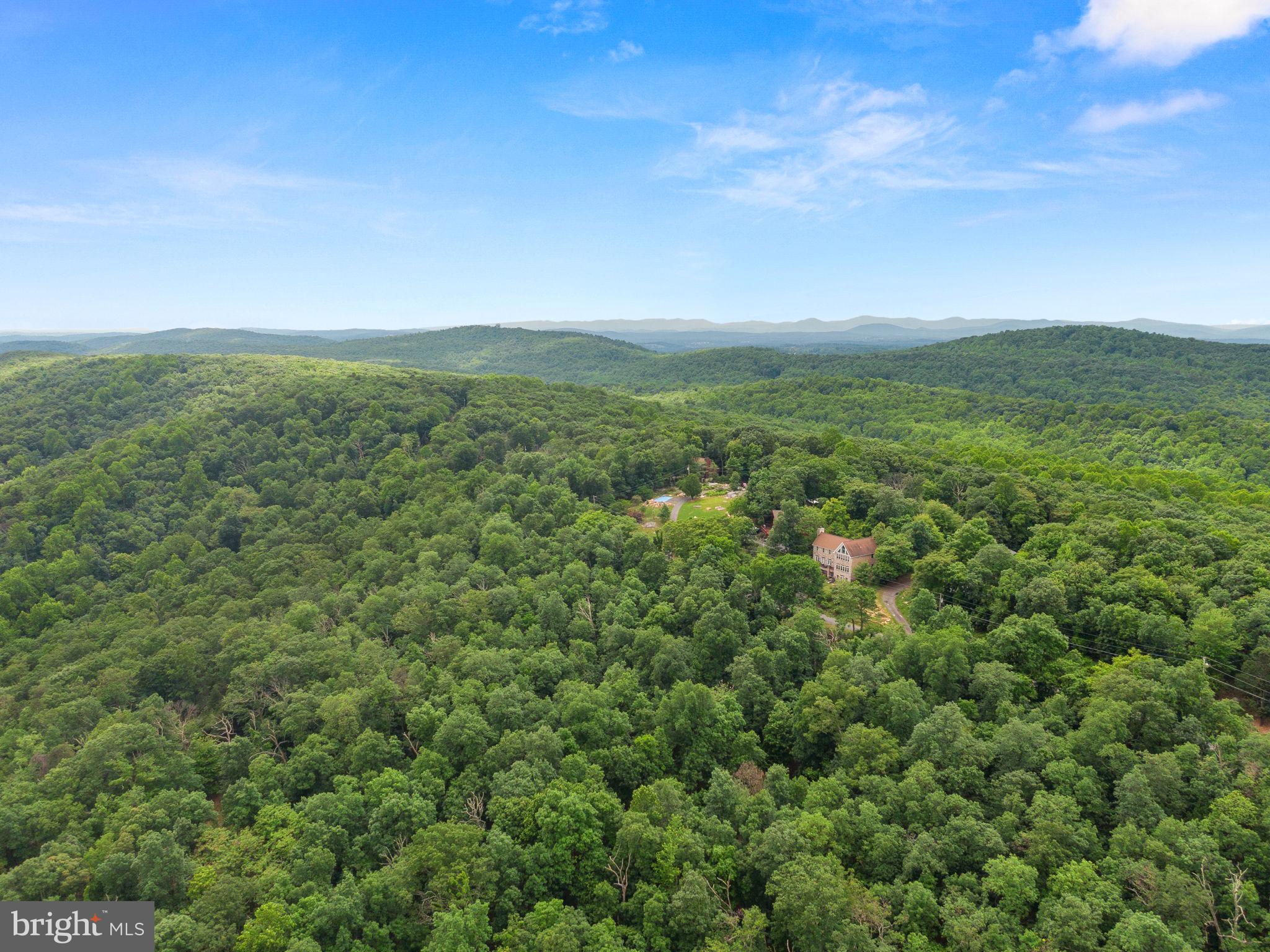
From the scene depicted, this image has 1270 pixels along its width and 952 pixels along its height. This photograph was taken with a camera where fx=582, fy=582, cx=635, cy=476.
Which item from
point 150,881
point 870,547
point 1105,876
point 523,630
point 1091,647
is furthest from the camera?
point 870,547

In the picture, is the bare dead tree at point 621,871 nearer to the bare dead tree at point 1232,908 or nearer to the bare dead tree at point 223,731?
the bare dead tree at point 1232,908

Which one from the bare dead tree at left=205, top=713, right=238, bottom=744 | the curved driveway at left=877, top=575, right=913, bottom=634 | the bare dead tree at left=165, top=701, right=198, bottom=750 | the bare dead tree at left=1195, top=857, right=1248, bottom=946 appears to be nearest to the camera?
the bare dead tree at left=1195, top=857, right=1248, bottom=946

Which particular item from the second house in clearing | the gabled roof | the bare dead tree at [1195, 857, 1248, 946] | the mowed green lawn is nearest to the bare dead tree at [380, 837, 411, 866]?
the bare dead tree at [1195, 857, 1248, 946]

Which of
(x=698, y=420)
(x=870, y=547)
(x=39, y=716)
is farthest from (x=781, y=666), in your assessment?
(x=698, y=420)

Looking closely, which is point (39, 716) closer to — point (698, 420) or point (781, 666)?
point (781, 666)

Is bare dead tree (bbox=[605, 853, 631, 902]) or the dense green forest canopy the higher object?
the dense green forest canopy

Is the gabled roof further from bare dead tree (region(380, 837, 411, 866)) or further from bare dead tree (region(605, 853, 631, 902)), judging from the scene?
bare dead tree (region(380, 837, 411, 866))

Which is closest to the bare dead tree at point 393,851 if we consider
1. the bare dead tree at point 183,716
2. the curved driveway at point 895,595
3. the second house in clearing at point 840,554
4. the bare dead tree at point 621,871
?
the bare dead tree at point 621,871

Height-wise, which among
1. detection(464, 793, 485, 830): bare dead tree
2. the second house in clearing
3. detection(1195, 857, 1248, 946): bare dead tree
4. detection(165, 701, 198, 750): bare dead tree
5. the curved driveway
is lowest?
detection(165, 701, 198, 750): bare dead tree
